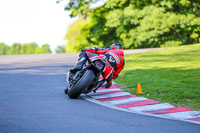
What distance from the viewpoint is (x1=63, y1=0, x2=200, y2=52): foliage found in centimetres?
2912

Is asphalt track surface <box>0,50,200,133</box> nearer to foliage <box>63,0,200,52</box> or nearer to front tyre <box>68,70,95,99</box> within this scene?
front tyre <box>68,70,95,99</box>

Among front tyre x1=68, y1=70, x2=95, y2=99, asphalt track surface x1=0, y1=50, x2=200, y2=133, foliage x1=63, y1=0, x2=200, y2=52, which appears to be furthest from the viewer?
foliage x1=63, y1=0, x2=200, y2=52

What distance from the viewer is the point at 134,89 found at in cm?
926

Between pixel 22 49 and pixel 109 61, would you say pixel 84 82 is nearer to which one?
pixel 109 61

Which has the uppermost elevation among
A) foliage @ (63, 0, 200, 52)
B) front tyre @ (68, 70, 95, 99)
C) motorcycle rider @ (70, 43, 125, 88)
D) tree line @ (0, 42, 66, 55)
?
foliage @ (63, 0, 200, 52)

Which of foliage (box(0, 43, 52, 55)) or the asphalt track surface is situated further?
foliage (box(0, 43, 52, 55))

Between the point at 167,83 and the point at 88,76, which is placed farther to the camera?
the point at 167,83

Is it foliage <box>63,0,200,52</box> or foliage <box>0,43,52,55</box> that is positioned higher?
foliage <box>63,0,200,52</box>

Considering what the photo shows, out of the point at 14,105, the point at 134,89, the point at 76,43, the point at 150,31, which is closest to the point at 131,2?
the point at 150,31

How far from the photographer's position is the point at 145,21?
28984 millimetres

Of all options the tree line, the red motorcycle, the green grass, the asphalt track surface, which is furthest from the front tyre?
the tree line

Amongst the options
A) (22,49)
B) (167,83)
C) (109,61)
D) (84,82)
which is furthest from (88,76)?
(22,49)

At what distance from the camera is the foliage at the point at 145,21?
2912 centimetres

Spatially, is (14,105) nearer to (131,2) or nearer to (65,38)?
(131,2)
